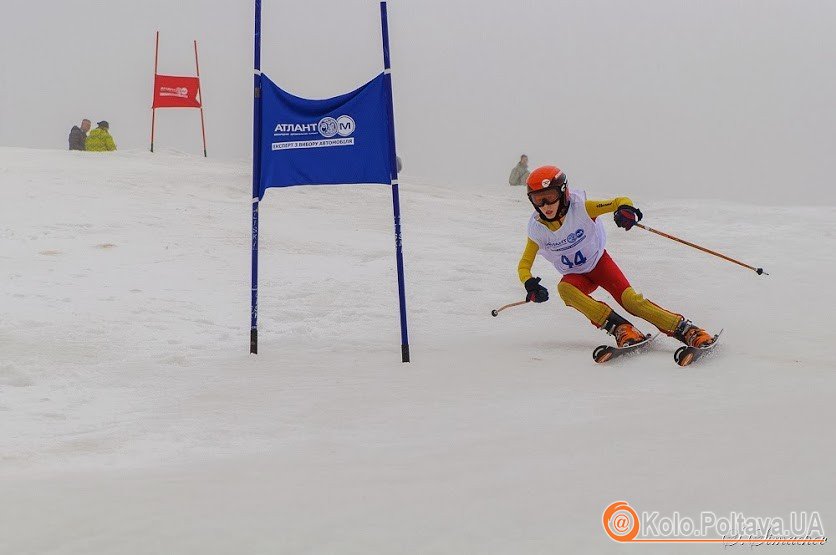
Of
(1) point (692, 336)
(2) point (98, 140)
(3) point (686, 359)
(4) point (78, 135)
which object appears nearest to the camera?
(3) point (686, 359)

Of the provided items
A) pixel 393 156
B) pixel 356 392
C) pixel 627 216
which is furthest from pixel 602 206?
pixel 356 392

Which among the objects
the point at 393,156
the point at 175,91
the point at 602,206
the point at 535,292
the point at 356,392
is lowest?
the point at 356,392

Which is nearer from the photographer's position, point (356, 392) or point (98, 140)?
point (356, 392)

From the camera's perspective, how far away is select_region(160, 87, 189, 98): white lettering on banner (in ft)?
55.2

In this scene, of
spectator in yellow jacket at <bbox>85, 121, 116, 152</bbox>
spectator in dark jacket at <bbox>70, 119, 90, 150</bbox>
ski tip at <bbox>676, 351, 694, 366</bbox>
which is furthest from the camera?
spectator in dark jacket at <bbox>70, 119, 90, 150</bbox>

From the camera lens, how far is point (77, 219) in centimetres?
1028

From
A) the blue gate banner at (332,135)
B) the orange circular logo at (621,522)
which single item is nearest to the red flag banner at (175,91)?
the blue gate banner at (332,135)

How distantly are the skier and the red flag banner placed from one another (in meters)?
11.9

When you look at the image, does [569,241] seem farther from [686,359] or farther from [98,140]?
[98,140]

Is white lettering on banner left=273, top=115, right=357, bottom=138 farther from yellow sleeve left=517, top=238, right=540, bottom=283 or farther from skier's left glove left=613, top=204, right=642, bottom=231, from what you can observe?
skier's left glove left=613, top=204, right=642, bottom=231

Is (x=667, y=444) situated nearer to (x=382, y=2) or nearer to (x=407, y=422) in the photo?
(x=407, y=422)

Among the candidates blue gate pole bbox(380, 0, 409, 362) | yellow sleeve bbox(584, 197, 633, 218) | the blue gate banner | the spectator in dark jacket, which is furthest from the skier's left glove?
the spectator in dark jacket

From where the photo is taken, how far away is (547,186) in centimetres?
645

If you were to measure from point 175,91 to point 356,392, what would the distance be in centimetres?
1319
